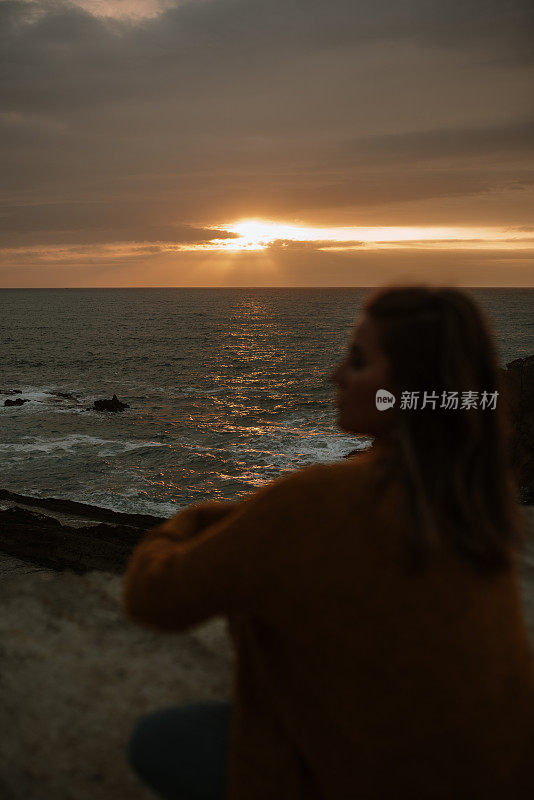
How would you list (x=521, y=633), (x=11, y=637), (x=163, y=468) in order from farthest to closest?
1. (x=163, y=468)
2. (x=11, y=637)
3. (x=521, y=633)

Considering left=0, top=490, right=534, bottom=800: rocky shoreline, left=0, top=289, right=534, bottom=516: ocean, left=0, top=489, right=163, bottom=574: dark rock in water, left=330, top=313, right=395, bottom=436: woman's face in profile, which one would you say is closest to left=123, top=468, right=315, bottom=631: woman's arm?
left=330, top=313, right=395, bottom=436: woman's face in profile

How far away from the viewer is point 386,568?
112 cm

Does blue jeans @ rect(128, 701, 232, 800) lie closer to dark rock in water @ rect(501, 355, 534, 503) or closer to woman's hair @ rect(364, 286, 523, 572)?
woman's hair @ rect(364, 286, 523, 572)

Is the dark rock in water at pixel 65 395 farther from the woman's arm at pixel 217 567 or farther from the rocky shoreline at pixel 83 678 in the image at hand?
the woman's arm at pixel 217 567

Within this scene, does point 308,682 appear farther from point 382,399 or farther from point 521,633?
point 382,399

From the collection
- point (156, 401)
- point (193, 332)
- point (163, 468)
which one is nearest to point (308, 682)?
point (163, 468)

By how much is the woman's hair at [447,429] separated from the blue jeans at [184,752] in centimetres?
112

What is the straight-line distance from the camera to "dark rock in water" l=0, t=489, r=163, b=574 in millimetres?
10242

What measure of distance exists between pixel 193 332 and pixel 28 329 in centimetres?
2504

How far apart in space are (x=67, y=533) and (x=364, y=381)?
11.7m

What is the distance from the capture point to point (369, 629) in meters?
1.15

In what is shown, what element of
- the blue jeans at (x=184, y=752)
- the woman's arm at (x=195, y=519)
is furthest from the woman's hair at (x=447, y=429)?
the blue jeans at (x=184, y=752)

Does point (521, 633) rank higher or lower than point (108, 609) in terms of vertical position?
higher

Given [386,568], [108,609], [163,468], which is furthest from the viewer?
[163,468]
